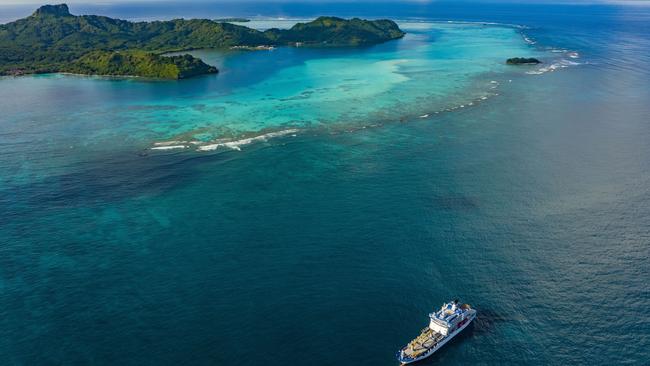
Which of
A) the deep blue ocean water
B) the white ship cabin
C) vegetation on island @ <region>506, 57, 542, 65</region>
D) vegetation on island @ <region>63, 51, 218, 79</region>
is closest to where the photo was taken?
the white ship cabin

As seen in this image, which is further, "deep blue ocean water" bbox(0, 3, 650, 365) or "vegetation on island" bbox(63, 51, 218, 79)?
"vegetation on island" bbox(63, 51, 218, 79)

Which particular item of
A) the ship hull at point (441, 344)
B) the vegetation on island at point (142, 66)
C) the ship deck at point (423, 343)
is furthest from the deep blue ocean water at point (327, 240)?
the vegetation on island at point (142, 66)

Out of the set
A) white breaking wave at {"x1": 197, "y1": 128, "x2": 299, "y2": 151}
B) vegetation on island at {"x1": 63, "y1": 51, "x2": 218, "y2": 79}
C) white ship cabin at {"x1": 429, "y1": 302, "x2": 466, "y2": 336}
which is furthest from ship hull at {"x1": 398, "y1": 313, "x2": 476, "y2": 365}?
vegetation on island at {"x1": 63, "y1": 51, "x2": 218, "y2": 79}

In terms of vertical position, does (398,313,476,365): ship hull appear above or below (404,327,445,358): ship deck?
below

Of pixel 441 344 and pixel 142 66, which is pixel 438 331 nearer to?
pixel 441 344

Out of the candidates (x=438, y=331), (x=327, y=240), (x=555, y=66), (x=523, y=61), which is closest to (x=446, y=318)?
(x=438, y=331)

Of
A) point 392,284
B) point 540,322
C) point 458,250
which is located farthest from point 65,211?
point 540,322

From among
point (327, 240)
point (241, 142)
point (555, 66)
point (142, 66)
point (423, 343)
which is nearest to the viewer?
point (423, 343)

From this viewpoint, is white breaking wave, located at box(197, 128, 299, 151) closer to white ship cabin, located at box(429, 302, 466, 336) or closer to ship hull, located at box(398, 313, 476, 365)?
white ship cabin, located at box(429, 302, 466, 336)
